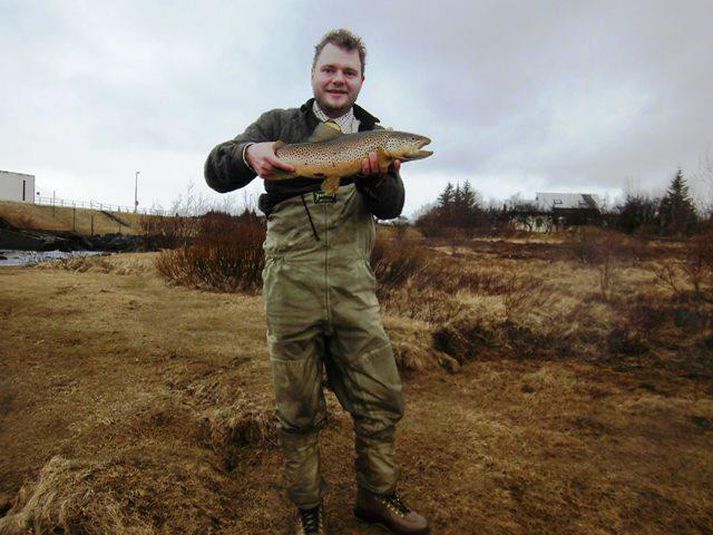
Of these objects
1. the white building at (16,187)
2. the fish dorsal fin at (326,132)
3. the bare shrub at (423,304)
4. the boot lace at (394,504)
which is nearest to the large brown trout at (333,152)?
the fish dorsal fin at (326,132)

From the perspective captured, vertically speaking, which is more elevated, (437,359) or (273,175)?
(273,175)

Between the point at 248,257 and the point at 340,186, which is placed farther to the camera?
the point at 248,257

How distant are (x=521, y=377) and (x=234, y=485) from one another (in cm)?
316

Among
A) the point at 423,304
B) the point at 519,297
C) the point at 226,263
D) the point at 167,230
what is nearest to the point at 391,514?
the point at 423,304

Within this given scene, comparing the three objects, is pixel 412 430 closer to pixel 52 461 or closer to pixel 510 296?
pixel 52 461

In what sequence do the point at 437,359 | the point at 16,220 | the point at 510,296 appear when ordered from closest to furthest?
the point at 437,359 < the point at 510,296 < the point at 16,220

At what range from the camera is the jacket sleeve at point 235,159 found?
2.19m

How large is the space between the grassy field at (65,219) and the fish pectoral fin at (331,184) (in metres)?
38.7

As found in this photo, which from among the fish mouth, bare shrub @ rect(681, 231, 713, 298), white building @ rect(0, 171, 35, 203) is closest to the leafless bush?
bare shrub @ rect(681, 231, 713, 298)

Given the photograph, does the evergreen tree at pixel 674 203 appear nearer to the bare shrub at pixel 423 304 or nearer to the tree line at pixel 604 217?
the tree line at pixel 604 217

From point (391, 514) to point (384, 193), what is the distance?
5.00 feet

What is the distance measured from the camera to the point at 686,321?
6.96 m

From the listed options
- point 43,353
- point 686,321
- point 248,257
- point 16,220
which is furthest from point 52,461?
point 16,220

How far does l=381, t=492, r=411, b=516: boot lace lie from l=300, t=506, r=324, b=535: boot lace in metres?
0.32
